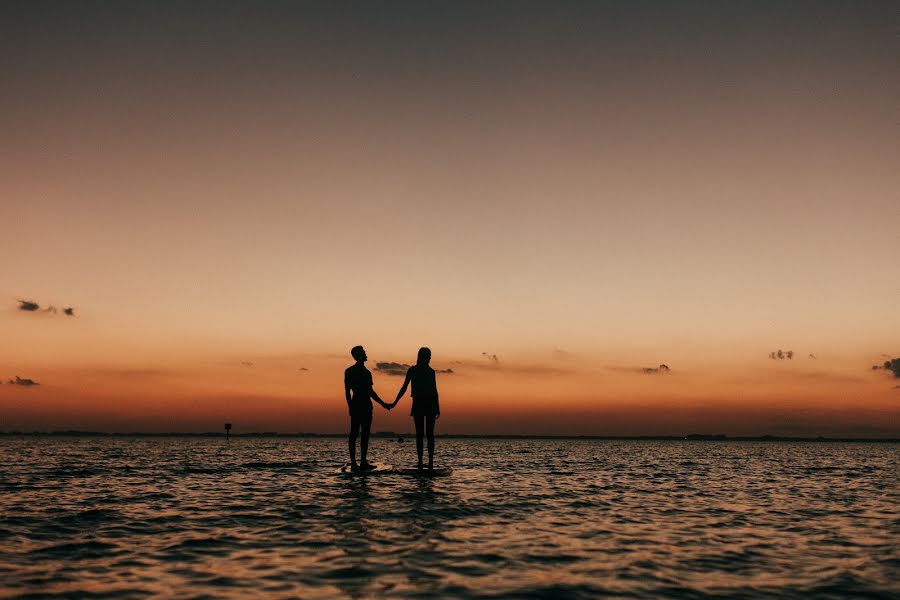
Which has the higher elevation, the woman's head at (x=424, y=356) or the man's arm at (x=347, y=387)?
the woman's head at (x=424, y=356)

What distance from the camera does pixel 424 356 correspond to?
20.1 metres

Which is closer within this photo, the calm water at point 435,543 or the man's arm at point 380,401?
the calm water at point 435,543

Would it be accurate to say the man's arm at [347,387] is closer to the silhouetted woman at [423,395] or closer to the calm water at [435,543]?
the silhouetted woman at [423,395]

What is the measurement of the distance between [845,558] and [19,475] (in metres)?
26.4

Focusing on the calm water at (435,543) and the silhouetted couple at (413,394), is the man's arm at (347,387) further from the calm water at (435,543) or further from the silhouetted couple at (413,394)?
the calm water at (435,543)

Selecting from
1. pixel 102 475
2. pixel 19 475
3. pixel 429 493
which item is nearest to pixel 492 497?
pixel 429 493

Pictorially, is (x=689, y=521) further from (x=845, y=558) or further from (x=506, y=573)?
(x=506, y=573)

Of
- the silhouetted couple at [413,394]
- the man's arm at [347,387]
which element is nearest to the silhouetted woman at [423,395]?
the silhouetted couple at [413,394]

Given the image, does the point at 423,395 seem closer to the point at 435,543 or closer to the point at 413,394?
the point at 413,394

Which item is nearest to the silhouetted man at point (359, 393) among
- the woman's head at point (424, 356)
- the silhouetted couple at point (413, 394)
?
the silhouetted couple at point (413, 394)

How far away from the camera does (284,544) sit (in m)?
9.38

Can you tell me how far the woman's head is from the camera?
20047 mm

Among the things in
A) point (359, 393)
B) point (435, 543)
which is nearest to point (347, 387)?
point (359, 393)

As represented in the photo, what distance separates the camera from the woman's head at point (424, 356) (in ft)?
65.8
